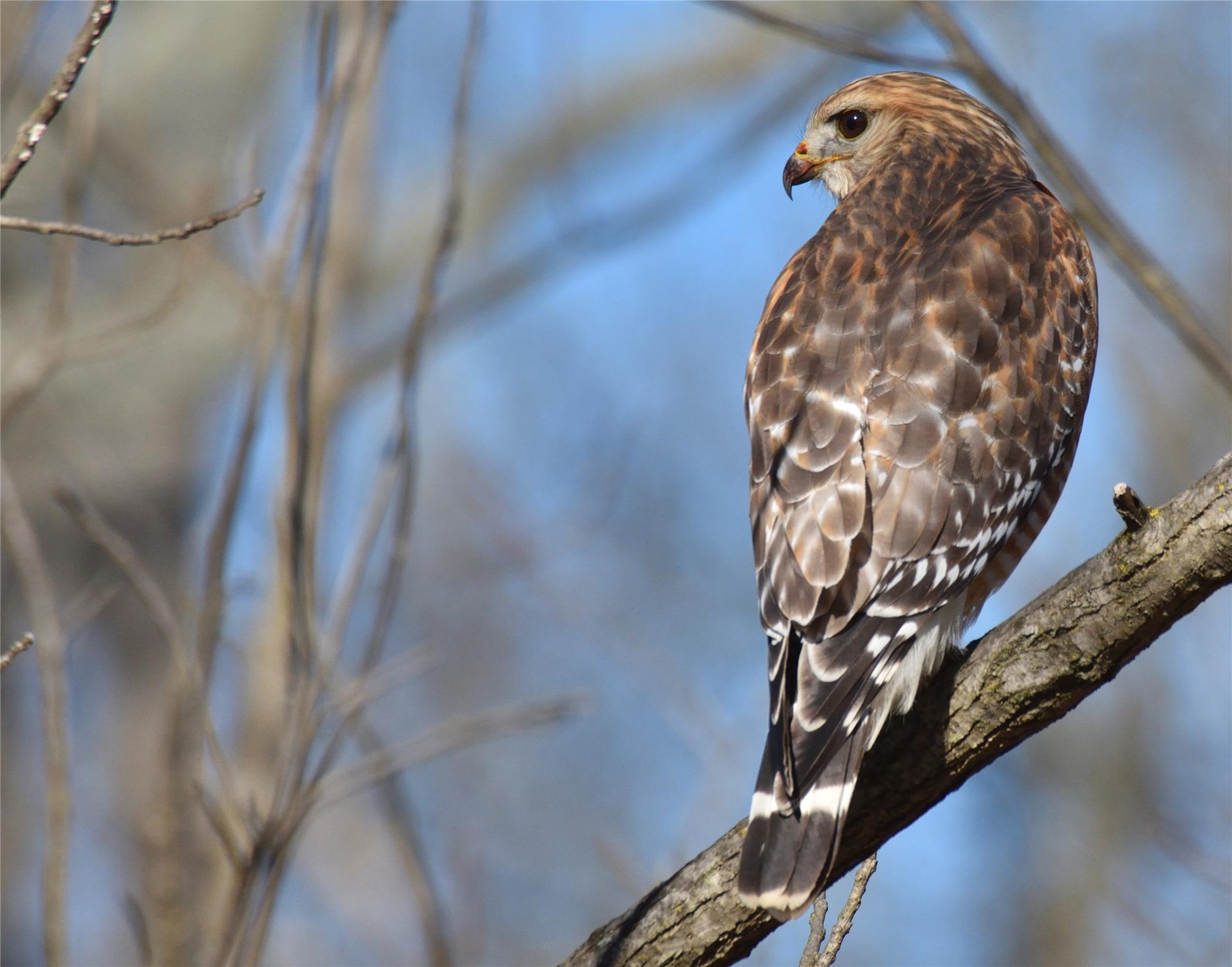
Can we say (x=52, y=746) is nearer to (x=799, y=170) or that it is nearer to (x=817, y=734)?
(x=817, y=734)

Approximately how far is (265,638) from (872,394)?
232 cm

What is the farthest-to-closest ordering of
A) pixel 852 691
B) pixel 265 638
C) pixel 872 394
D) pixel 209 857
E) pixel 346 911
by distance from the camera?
1. pixel 346 911
2. pixel 209 857
3. pixel 265 638
4. pixel 872 394
5. pixel 852 691

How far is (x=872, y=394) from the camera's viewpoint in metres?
3.13

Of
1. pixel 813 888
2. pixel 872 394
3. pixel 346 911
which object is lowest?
pixel 813 888

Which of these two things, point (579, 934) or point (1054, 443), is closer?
point (1054, 443)

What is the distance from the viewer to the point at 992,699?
101 inches

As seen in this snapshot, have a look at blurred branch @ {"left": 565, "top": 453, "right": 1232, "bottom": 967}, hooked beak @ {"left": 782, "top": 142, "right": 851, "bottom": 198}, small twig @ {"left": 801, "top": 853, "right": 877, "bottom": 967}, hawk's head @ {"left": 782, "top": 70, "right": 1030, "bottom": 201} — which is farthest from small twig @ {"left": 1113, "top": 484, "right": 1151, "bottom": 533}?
hooked beak @ {"left": 782, "top": 142, "right": 851, "bottom": 198}

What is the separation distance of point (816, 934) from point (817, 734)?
0.38 m

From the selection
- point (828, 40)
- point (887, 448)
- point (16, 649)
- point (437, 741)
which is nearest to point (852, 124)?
point (828, 40)

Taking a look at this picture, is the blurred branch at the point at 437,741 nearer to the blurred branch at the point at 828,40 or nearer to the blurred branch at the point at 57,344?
the blurred branch at the point at 57,344

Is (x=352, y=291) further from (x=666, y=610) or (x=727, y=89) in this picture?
(x=666, y=610)

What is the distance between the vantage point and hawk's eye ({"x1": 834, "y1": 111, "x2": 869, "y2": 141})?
4430mm

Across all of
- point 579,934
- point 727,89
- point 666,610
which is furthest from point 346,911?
point 727,89

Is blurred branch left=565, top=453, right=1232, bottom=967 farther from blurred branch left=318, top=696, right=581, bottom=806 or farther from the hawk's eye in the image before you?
the hawk's eye
